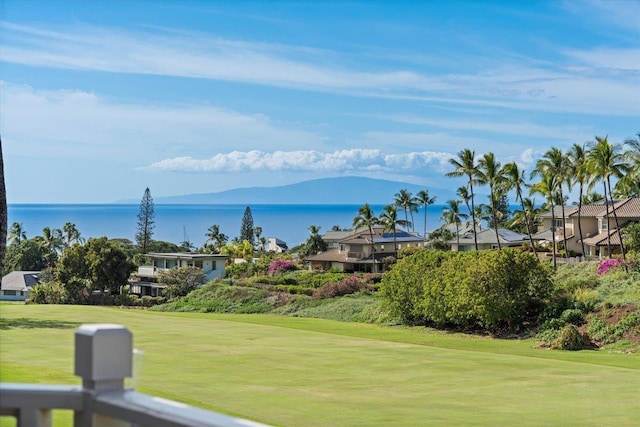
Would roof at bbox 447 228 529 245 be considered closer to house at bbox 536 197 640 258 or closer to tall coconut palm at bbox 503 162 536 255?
house at bbox 536 197 640 258

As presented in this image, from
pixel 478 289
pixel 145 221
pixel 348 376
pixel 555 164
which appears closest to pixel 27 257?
pixel 145 221

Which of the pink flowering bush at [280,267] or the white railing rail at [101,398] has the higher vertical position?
the pink flowering bush at [280,267]

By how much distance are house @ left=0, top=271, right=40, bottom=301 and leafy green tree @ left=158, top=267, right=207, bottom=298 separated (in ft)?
59.6

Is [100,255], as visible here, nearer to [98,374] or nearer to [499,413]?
[499,413]

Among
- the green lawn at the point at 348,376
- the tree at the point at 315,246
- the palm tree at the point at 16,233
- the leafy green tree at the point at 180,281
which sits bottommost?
the green lawn at the point at 348,376

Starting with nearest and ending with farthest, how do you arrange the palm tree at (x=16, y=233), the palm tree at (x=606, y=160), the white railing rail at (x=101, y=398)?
the white railing rail at (x=101, y=398) < the palm tree at (x=606, y=160) < the palm tree at (x=16, y=233)

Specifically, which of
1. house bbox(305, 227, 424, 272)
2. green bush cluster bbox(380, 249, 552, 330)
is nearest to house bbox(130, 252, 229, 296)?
house bbox(305, 227, 424, 272)

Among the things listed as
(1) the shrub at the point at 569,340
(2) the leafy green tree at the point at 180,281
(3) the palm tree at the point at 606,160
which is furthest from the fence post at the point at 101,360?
(2) the leafy green tree at the point at 180,281

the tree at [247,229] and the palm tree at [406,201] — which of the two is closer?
the palm tree at [406,201]

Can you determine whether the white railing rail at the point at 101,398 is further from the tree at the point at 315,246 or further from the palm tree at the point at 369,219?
the tree at the point at 315,246

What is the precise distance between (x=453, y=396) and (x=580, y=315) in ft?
73.7

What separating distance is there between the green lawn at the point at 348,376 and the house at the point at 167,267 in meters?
40.4

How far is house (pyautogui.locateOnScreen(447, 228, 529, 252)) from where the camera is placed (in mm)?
83625

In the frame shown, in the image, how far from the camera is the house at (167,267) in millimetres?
77312
